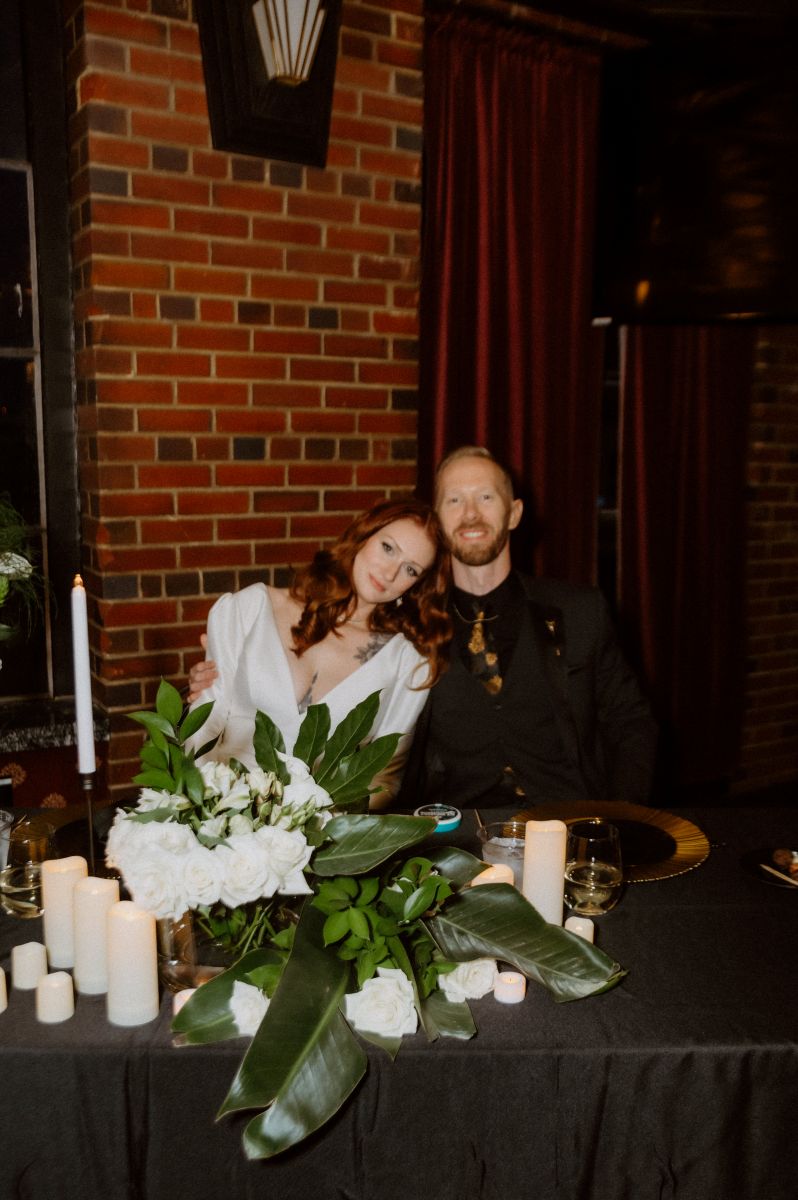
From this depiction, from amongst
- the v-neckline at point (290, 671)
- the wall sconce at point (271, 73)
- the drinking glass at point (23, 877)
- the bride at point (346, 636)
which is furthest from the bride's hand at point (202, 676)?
the wall sconce at point (271, 73)

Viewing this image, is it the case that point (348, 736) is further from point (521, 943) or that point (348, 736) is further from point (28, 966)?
point (28, 966)

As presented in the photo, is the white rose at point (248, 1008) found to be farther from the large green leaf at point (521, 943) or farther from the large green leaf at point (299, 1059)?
the large green leaf at point (521, 943)

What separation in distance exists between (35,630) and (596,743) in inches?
60.1

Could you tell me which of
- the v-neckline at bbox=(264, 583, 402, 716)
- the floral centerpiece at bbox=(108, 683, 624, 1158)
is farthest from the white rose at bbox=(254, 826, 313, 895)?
the v-neckline at bbox=(264, 583, 402, 716)

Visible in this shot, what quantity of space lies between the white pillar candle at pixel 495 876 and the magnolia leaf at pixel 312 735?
0.26 m

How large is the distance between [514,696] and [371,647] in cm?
36

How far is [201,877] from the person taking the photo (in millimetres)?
956

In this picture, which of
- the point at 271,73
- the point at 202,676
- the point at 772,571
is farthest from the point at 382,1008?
the point at 772,571

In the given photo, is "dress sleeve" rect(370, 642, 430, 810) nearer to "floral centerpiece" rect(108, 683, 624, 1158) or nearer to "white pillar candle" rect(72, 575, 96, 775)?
"floral centerpiece" rect(108, 683, 624, 1158)

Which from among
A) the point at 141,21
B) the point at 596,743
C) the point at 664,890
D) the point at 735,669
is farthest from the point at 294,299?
the point at 735,669

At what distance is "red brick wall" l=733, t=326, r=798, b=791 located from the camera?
3732mm

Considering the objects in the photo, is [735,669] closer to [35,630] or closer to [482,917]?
[35,630]

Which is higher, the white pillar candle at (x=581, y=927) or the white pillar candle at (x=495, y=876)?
the white pillar candle at (x=495, y=876)

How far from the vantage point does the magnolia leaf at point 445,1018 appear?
104cm
